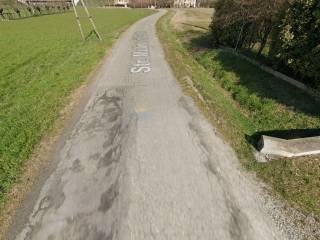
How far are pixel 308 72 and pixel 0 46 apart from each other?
2035cm

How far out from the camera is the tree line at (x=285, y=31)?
7.23 meters

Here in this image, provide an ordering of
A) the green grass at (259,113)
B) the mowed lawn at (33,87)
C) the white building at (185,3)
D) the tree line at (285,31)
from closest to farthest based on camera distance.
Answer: the green grass at (259,113), the mowed lawn at (33,87), the tree line at (285,31), the white building at (185,3)

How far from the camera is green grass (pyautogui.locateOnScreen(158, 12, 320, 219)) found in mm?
4523

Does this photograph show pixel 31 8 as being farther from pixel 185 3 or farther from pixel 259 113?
pixel 259 113

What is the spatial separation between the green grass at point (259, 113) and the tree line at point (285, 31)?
2.16 ft

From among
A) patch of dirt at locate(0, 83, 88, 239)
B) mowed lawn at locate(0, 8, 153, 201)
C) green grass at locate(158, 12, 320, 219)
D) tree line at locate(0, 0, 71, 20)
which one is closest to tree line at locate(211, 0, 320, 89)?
green grass at locate(158, 12, 320, 219)

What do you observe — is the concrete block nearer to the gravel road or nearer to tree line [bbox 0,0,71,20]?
the gravel road

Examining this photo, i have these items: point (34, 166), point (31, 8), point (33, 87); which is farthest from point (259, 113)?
point (31, 8)

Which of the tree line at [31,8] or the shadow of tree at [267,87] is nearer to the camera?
the shadow of tree at [267,87]

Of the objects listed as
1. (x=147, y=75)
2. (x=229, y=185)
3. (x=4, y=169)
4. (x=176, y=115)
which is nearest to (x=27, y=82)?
(x=147, y=75)

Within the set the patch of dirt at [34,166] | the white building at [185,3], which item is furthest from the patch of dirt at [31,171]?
Result: the white building at [185,3]

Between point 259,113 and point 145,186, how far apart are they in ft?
14.6

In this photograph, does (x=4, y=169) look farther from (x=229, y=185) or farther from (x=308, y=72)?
(x=308, y=72)

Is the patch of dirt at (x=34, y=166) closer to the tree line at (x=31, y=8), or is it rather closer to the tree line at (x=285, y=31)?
the tree line at (x=285, y=31)
